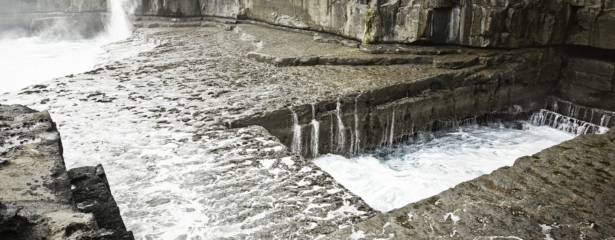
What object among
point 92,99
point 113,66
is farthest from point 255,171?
point 113,66

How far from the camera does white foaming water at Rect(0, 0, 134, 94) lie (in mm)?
12711

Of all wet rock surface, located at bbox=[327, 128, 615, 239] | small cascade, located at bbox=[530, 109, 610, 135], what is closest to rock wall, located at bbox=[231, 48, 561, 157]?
small cascade, located at bbox=[530, 109, 610, 135]

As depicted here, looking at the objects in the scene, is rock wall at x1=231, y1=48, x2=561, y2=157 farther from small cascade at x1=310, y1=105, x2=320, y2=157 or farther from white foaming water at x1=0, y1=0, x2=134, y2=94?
white foaming water at x1=0, y1=0, x2=134, y2=94

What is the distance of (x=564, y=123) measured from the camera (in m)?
10.0

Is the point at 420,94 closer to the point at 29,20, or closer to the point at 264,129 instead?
the point at 264,129

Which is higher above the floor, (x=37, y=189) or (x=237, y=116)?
(x=37, y=189)

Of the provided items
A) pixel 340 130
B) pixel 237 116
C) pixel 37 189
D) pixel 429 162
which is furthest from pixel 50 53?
pixel 37 189

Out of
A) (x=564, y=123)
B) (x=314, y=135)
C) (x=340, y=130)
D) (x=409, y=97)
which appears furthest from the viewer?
(x=564, y=123)

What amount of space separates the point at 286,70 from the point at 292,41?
3.60 meters

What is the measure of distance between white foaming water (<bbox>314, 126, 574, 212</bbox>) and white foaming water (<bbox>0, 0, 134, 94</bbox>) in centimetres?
744

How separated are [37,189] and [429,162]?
21.5ft

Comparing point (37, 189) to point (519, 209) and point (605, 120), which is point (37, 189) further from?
point (605, 120)

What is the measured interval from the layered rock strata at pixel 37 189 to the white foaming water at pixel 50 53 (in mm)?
8303

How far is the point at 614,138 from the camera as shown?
534 cm
